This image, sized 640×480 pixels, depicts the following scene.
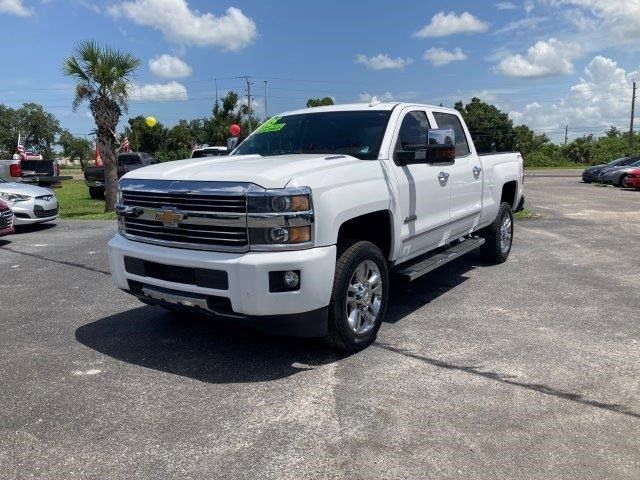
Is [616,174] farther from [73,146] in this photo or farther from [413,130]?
[73,146]

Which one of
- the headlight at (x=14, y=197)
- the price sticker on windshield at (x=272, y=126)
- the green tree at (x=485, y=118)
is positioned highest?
the green tree at (x=485, y=118)

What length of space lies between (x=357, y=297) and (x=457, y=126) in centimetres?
317

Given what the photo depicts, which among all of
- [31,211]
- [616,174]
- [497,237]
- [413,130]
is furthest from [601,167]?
[413,130]

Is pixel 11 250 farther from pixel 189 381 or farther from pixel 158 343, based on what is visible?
pixel 189 381

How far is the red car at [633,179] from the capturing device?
72.8 ft

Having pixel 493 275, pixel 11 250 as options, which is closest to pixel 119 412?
pixel 493 275

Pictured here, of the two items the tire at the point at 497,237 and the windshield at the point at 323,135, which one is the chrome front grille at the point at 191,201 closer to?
the windshield at the point at 323,135

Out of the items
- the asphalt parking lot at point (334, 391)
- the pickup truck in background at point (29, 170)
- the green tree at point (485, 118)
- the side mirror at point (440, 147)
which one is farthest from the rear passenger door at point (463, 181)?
the green tree at point (485, 118)

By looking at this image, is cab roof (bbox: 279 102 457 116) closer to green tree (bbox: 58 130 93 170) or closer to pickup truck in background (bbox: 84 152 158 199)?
pickup truck in background (bbox: 84 152 158 199)

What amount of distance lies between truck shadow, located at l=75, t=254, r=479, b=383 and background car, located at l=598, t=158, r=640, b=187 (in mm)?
21886

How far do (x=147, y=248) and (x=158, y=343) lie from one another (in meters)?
0.90

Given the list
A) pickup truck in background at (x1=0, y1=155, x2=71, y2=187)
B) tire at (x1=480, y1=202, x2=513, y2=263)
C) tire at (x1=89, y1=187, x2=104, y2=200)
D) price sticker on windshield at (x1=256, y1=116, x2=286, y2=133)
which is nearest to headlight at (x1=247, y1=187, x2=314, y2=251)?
price sticker on windshield at (x1=256, y1=116, x2=286, y2=133)

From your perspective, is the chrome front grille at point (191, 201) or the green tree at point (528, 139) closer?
the chrome front grille at point (191, 201)

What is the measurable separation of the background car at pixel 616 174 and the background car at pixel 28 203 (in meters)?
21.5
